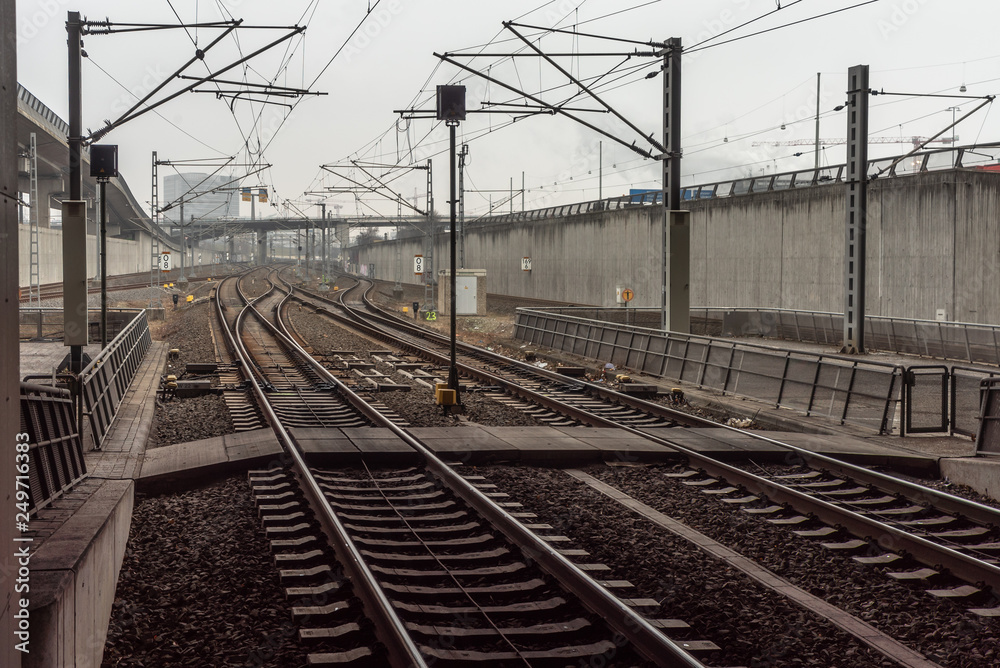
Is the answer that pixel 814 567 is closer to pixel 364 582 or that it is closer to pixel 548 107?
pixel 364 582

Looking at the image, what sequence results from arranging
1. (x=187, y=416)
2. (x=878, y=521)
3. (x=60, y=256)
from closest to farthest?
(x=878, y=521)
(x=187, y=416)
(x=60, y=256)

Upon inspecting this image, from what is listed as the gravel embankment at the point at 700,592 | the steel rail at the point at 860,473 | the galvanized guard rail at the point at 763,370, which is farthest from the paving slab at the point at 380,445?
the galvanized guard rail at the point at 763,370

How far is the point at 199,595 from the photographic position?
6.91m

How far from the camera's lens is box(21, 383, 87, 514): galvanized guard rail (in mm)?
7105

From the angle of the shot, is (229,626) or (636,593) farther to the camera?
(636,593)

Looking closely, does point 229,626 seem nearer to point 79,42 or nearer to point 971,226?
point 79,42

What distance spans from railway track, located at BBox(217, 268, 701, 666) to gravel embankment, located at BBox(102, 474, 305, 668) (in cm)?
21

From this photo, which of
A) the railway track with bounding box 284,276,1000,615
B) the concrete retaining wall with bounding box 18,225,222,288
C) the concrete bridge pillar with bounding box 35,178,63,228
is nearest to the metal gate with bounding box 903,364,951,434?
the railway track with bounding box 284,276,1000,615

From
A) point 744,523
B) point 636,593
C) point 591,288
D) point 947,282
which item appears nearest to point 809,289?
point 947,282

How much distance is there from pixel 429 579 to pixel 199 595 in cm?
175

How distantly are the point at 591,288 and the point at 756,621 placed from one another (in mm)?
44987

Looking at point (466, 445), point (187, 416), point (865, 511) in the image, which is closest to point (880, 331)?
point (466, 445)

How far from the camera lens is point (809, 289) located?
114 ft

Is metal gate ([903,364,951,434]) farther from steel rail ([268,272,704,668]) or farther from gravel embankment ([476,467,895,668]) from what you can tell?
steel rail ([268,272,704,668])
